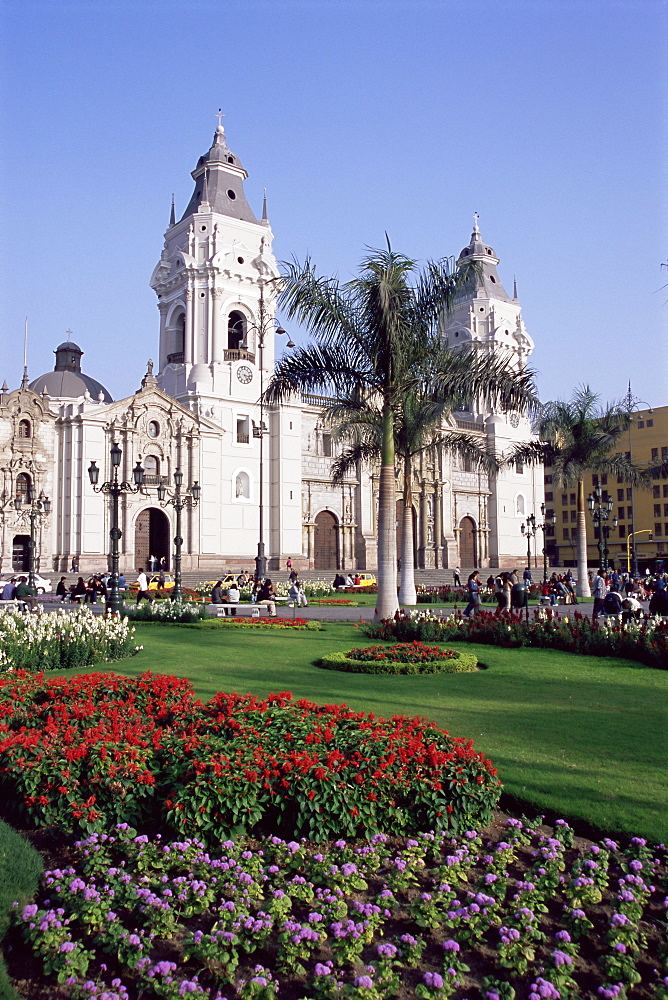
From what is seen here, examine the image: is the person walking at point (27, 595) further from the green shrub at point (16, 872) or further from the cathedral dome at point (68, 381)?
the cathedral dome at point (68, 381)

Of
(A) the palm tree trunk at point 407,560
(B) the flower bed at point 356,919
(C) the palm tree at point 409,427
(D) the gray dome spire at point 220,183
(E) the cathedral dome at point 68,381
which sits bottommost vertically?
(B) the flower bed at point 356,919

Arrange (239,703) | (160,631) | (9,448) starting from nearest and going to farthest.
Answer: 1. (239,703)
2. (160,631)
3. (9,448)

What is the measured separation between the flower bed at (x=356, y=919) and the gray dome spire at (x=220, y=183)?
144ft

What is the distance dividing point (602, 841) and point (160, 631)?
13737 millimetres

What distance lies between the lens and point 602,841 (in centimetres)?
491

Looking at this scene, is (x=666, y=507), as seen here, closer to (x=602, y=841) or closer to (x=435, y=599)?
(x=435, y=599)

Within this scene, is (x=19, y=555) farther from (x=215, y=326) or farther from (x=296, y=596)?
(x=296, y=596)

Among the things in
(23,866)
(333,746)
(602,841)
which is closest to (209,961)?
(23,866)

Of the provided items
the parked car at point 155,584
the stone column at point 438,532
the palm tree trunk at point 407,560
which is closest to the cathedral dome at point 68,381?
the parked car at point 155,584

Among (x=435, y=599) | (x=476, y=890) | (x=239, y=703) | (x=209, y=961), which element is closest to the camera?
(x=209, y=961)

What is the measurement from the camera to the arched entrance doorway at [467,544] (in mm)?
55250

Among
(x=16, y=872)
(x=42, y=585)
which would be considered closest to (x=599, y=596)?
(x=16, y=872)

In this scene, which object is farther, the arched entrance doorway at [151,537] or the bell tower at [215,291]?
the bell tower at [215,291]

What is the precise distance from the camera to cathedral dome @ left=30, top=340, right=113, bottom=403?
147 feet
